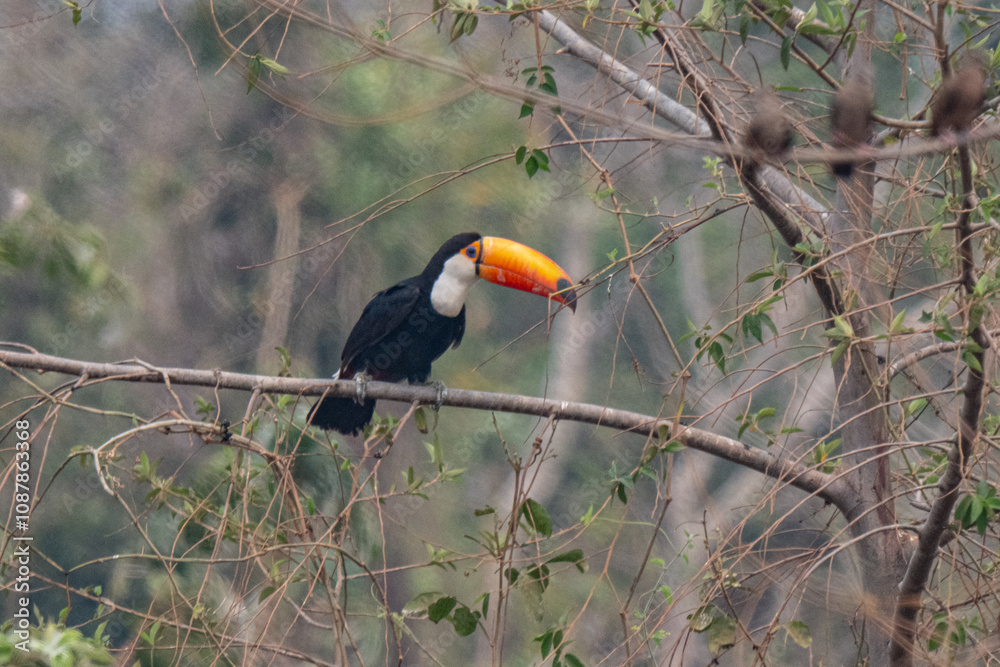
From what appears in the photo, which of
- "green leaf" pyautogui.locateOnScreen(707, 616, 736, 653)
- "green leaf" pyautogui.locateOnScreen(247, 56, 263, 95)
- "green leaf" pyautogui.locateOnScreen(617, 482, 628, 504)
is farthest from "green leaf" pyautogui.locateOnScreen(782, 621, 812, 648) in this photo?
"green leaf" pyautogui.locateOnScreen(247, 56, 263, 95)

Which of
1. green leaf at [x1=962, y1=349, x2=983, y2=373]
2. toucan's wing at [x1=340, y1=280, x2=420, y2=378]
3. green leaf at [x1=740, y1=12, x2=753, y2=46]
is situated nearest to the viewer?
green leaf at [x1=962, y1=349, x2=983, y2=373]

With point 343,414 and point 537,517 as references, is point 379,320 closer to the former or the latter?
point 343,414

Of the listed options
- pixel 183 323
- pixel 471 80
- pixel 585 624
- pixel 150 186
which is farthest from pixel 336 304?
pixel 471 80

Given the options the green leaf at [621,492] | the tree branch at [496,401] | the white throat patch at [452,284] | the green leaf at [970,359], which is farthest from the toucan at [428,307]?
the green leaf at [970,359]

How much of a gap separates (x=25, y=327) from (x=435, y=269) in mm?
3271

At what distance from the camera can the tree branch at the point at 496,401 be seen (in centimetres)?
158

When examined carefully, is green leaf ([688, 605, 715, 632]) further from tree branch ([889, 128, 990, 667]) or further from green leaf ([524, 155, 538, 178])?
green leaf ([524, 155, 538, 178])

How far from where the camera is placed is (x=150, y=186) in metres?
5.29

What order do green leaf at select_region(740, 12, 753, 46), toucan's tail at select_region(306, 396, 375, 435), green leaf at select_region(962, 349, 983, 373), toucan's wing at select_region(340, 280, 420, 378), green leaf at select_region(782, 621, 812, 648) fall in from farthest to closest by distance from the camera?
1. toucan's wing at select_region(340, 280, 420, 378)
2. toucan's tail at select_region(306, 396, 375, 435)
3. green leaf at select_region(782, 621, 812, 648)
4. green leaf at select_region(740, 12, 753, 46)
5. green leaf at select_region(962, 349, 983, 373)

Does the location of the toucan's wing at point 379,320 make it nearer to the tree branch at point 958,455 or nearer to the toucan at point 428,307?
the toucan at point 428,307

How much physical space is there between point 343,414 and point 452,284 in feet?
1.85

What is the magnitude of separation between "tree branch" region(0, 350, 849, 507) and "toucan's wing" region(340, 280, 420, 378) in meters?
0.68

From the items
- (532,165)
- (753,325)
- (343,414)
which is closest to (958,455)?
(753,325)

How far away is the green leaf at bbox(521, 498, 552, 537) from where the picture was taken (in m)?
1.53
